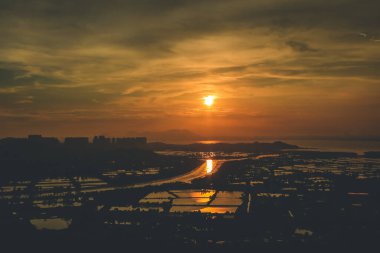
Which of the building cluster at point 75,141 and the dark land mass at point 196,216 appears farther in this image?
the building cluster at point 75,141

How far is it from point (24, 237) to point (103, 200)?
11.9 m

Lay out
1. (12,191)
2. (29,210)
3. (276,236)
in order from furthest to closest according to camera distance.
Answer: (12,191)
(29,210)
(276,236)

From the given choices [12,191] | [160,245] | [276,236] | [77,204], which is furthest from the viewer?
[12,191]

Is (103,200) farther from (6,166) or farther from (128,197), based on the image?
(6,166)

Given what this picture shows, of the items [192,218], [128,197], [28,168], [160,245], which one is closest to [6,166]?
[28,168]

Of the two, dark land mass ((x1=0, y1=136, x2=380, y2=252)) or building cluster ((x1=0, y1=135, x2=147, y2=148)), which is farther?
building cluster ((x1=0, y1=135, x2=147, y2=148))

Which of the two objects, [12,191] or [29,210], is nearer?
[29,210]

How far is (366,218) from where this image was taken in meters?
25.1

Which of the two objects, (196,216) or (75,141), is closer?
(196,216)

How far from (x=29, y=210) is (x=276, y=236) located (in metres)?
16.2

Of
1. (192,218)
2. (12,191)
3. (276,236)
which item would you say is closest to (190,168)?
(12,191)

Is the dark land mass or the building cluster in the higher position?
the building cluster

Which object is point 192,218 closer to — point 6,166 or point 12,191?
point 12,191

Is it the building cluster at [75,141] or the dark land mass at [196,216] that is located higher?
the building cluster at [75,141]
